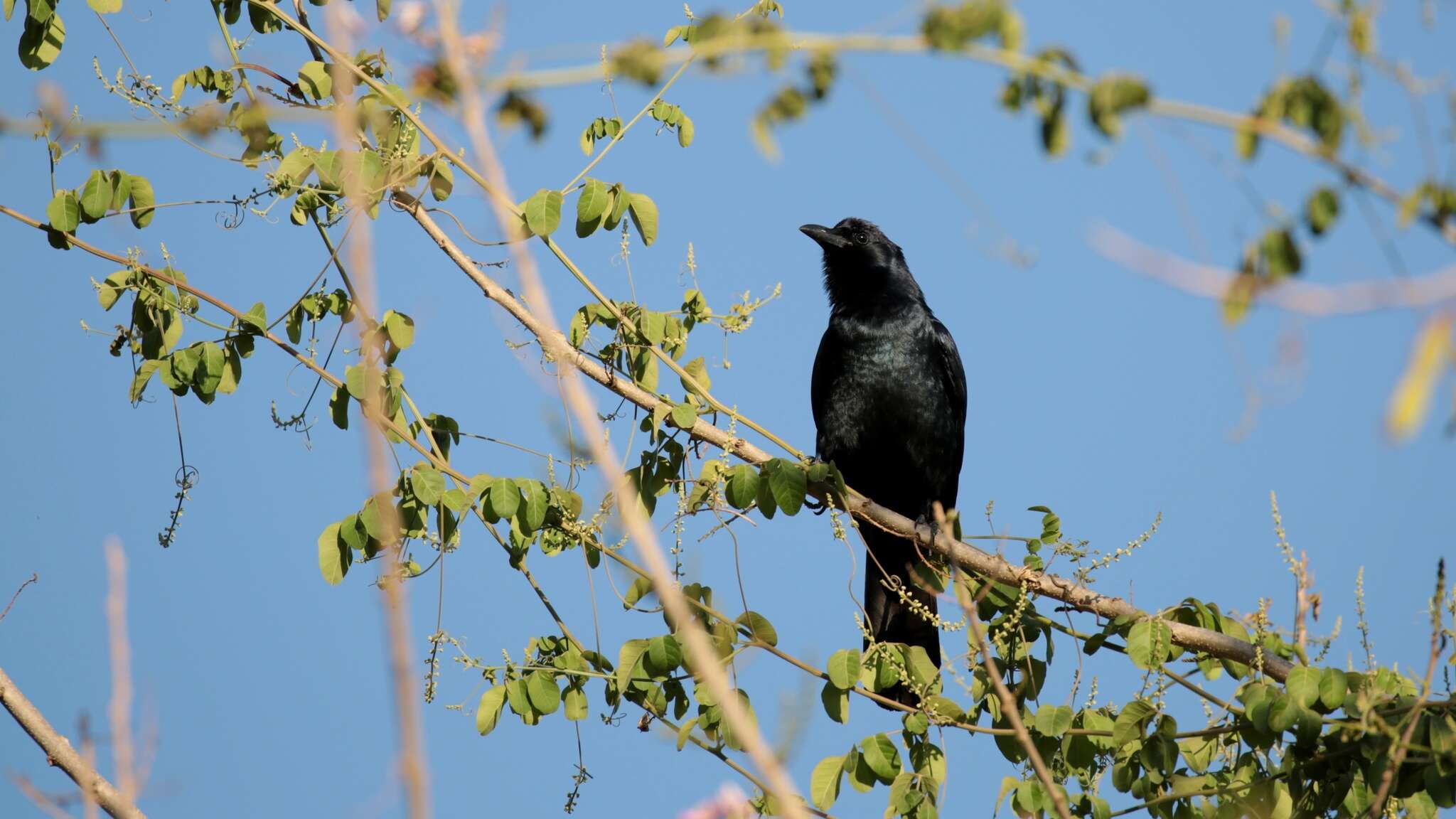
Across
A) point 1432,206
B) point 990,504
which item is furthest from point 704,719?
point 1432,206

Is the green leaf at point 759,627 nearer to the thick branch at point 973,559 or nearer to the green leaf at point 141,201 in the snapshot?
the thick branch at point 973,559

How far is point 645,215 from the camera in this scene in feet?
12.3

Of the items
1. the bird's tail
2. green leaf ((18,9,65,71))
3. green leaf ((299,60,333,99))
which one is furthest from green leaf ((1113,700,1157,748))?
green leaf ((18,9,65,71))

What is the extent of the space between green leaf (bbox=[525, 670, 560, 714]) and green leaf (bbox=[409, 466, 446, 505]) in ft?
1.77

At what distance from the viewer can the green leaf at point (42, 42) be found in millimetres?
3764

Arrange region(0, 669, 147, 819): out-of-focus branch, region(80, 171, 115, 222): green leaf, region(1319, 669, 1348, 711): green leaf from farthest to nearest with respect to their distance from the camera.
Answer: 1. region(80, 171, 115, 222): green leaf
2. region(1319, 669, 1348, 711): green leaf
3. region(0, 669, 147, 819): out-of-focus branch

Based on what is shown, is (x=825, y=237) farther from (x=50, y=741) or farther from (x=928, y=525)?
(x=50, y=741)

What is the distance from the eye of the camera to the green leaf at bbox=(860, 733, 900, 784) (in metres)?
3.34

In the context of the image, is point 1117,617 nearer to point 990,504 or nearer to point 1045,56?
point 990,504

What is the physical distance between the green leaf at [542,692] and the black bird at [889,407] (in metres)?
2.93

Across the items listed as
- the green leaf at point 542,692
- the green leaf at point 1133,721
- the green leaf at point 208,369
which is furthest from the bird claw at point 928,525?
the green leaf at point 208,369

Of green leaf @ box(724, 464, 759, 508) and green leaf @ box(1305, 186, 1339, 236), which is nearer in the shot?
green leaf @ box(1305, 186, 1339, 236)

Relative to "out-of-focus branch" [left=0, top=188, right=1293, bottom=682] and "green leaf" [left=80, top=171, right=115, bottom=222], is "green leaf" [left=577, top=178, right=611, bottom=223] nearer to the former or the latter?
"out-of-focus branch" [left=0, top=188, right=1293, bottom=682]

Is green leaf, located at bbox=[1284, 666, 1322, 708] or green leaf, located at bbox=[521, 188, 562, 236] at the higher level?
green leaf, located at bbox=[521, 188, 562, 236]
